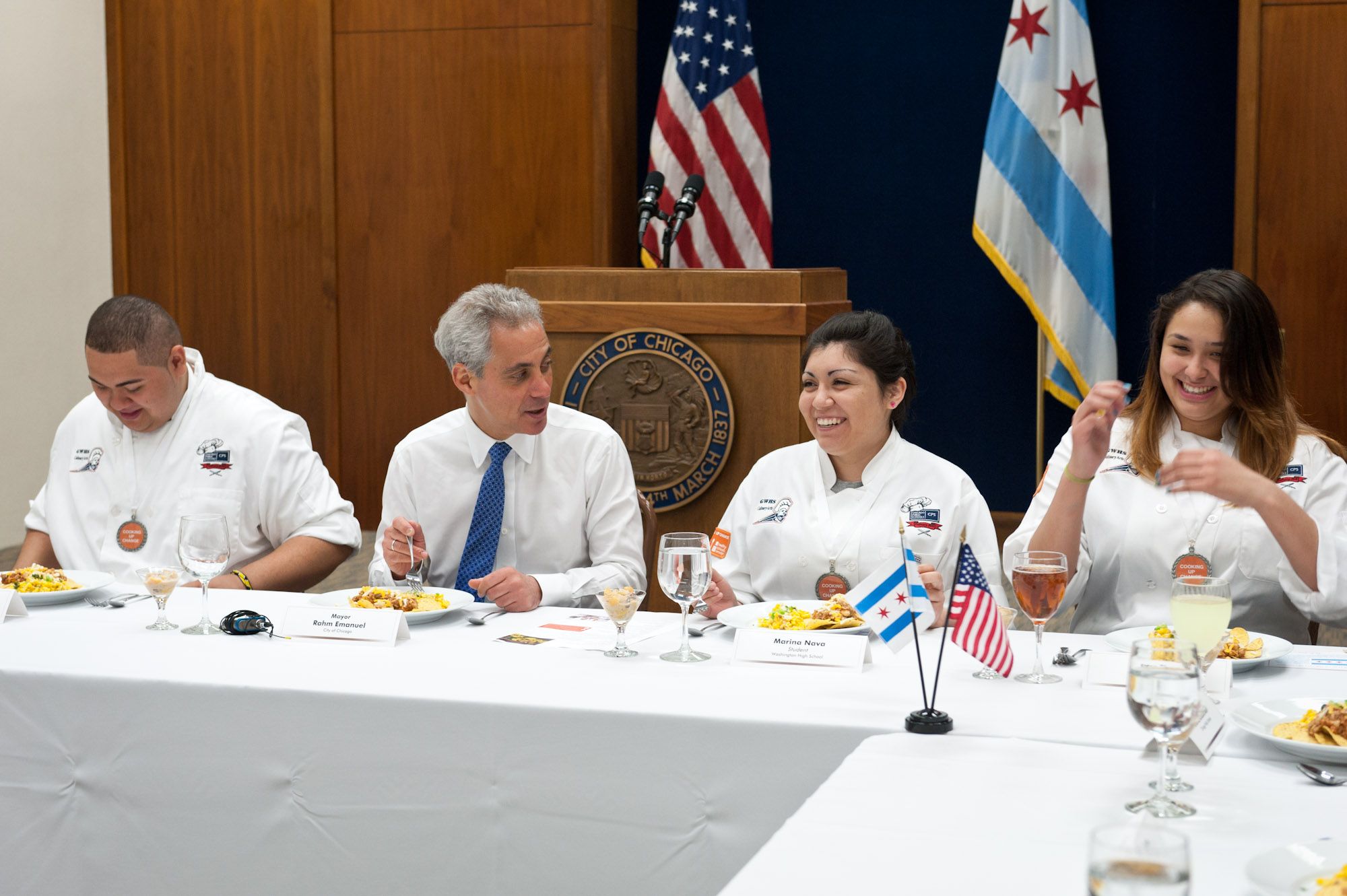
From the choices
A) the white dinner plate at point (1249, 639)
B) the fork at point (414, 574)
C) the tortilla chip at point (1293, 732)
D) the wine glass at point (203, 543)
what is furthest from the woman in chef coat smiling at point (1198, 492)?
the wine glass at point (203, 543)

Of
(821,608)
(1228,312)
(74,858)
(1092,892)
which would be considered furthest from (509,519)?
(1092,892)

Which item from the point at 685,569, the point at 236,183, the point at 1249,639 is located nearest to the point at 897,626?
the point at 685,569

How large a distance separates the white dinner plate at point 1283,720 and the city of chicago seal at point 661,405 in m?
2.27

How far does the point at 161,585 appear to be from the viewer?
2.26 meters

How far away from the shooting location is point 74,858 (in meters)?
2.06

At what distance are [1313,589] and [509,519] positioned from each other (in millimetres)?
1612

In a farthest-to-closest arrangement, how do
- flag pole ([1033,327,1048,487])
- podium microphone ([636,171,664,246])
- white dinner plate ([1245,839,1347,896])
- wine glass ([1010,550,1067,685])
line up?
flag pole ([1033,327,1048,487]) < podium microphone ([636,171,664,246]) < wine glass ([1010,550,1067,685]) < white dinner plate ([1245,839,1347,896])

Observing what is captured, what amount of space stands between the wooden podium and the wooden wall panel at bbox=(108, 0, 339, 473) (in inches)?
110

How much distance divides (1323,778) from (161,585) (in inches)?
68.7

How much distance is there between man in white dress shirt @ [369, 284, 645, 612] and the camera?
2.93 m

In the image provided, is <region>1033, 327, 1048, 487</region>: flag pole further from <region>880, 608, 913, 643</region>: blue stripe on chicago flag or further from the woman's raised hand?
<region>880, 608, 913, 643</region>: blue stripe on chicago flag

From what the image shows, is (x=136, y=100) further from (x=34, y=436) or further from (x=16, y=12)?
(x=34, y=436)

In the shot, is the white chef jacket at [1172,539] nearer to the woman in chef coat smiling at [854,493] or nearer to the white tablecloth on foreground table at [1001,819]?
the woman in chef coat smiling at [854,493]

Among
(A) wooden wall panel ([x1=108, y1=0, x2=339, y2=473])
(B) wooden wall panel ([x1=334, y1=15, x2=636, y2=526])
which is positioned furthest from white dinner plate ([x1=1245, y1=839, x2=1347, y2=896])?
(A) wooden wall panel ([x1=108, y1=0, x2=339, y2=473])
